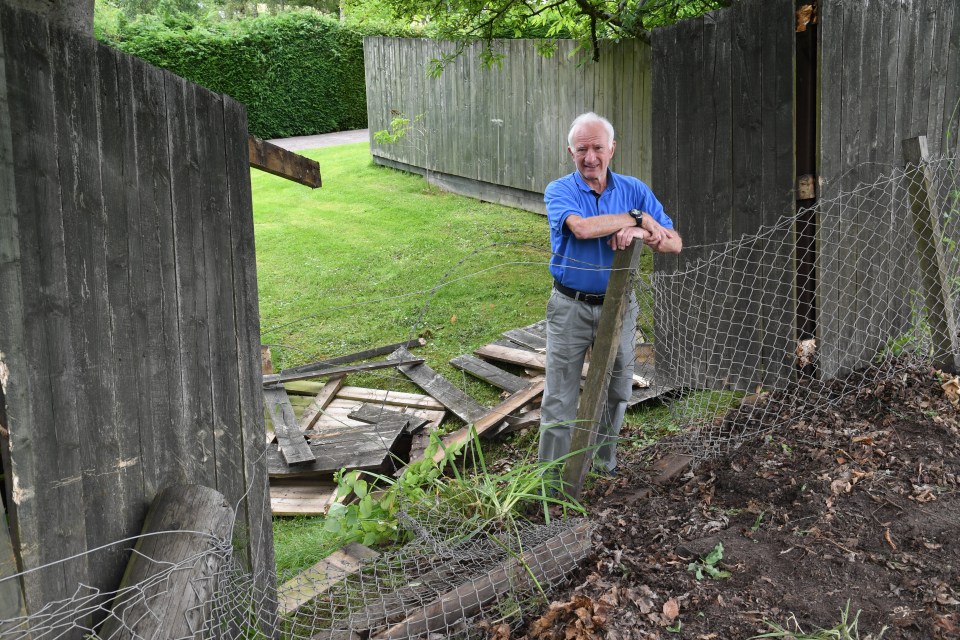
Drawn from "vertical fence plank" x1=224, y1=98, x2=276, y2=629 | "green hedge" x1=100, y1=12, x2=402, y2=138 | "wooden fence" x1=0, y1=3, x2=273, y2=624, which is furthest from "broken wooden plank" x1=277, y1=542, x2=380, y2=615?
"green hedge" x1=100, y1=12, x2=402, y2=138

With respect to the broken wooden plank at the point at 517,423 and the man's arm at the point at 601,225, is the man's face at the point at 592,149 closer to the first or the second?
the man's arm at the point at 601,225

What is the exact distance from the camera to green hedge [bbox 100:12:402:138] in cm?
1927

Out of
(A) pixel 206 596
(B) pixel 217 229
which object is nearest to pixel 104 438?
(A) pixel 206 596

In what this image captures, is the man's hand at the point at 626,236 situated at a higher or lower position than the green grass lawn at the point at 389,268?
higher

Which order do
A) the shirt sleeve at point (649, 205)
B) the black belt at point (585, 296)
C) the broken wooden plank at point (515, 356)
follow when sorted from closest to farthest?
the black belt at point (585, 296), the shirt sleeve at point (649, 205), the broken wooden plank at point (515, 356)

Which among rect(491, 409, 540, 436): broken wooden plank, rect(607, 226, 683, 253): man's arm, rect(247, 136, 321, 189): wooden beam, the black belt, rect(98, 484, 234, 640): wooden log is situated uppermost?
rect(247, 136, 321, 189): wooden beam

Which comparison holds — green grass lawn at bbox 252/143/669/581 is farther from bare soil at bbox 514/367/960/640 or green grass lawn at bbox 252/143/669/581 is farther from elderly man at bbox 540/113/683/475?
bare soil at bbox 514/367/960/640

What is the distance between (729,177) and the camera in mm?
5742

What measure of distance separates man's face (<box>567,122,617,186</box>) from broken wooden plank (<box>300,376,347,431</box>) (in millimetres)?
2914

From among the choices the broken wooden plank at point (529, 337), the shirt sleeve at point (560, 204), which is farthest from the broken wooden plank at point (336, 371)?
the shirt sleeve at point (560, 204)

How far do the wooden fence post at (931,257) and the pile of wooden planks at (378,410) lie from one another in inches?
74.6

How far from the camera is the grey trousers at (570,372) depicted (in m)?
4.73

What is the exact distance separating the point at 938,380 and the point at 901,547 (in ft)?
7.14

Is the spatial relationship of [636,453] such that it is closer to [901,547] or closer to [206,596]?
[901,547]
